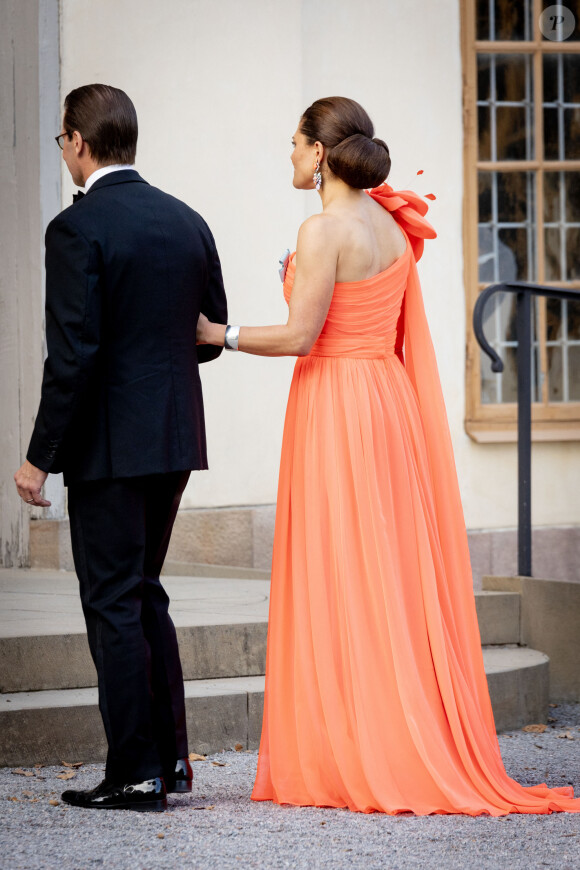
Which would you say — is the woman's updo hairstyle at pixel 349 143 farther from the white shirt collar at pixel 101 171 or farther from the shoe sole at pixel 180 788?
the shoe sole at pixel 180 788

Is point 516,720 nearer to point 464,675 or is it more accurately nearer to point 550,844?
point 464,675

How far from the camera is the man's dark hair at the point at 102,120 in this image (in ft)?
10.5

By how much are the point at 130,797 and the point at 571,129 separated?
18.7 feet

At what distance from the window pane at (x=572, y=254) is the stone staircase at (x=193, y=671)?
292 centimetres

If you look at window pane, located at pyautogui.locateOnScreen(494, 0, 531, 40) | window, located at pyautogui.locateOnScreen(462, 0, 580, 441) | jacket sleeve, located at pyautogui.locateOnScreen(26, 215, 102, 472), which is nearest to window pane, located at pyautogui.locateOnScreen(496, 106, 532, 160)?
window, located at pyautogui.locateOnScreen(462, 0, 580, 441)

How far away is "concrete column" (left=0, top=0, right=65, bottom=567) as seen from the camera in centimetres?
636

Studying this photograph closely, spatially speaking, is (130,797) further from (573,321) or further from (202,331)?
(573,321)

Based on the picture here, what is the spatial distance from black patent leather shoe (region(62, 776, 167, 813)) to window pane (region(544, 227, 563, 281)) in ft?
17.0

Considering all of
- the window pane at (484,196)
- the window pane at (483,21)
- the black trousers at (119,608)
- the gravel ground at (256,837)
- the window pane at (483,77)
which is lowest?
the gravel ground at (256,837)

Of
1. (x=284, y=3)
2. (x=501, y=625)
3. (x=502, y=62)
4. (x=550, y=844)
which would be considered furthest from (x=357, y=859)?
(x=502, y=62)

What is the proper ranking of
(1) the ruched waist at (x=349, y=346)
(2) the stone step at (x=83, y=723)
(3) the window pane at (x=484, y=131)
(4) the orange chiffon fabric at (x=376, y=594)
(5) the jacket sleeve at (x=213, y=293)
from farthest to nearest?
(3) the window pane at (x=484, y=131)
(2) the stone step at (x=83, y=723)
(1) the ruched waist at (x=349, y=346)
(5) the jacket sleeve at (x=213, y=293)
(4) the orange chiffon fabric at (x=376, y=594)

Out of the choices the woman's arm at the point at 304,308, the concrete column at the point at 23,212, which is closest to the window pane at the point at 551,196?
the concrete column at the point at 23,212

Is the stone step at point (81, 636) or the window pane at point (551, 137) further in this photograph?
the window pane at point (551, 137)

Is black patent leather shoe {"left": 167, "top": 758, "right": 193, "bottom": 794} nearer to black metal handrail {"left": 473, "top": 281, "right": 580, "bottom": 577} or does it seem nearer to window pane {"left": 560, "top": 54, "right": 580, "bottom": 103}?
black metal handrail {"left": 473, "top": 281, "right": 580, "bottom": 577}
